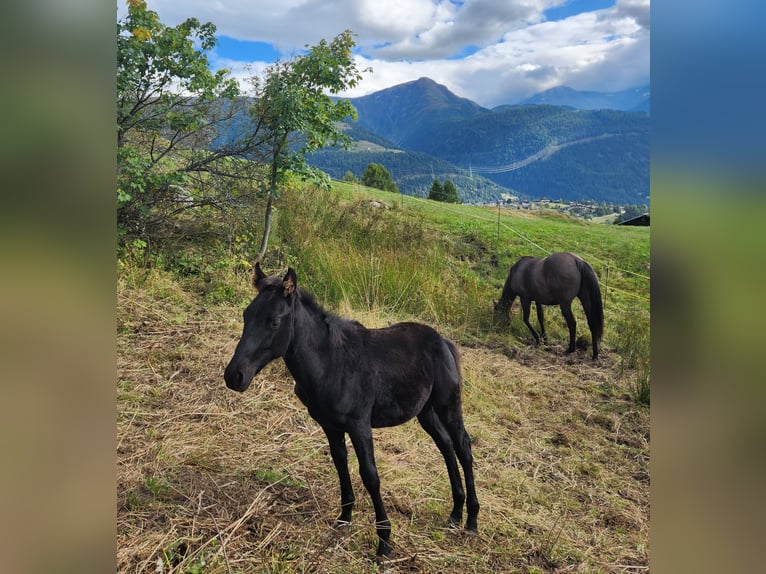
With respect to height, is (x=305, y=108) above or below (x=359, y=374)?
above

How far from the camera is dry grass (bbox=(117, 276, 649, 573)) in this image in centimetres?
259

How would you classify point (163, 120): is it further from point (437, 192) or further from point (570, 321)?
point (570, 321)

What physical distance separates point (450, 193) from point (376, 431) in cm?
293

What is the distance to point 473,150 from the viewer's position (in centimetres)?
486

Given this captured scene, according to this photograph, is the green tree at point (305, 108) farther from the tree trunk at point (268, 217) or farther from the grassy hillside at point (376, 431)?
the grassy hillside at point (376, 431)

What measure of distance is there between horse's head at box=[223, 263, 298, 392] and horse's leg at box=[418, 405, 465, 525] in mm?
908

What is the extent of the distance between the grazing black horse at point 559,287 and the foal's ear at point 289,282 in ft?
9.76

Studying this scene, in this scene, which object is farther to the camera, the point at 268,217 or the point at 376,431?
the point at 268,217

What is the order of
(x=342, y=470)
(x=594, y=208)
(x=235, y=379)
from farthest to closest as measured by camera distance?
(x=594, y=208) → (x=342, y=470) → (x=235, y=379)

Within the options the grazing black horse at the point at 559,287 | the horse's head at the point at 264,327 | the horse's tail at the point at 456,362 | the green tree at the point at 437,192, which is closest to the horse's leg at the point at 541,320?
the grazing black horse at the point at 559,287

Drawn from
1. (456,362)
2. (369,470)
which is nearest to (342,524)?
(369,470)
